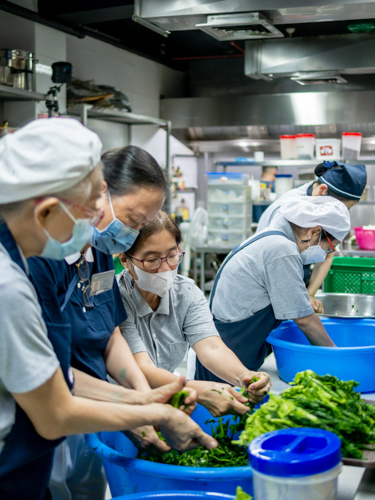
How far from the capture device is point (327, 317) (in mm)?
2336

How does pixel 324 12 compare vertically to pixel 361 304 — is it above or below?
above

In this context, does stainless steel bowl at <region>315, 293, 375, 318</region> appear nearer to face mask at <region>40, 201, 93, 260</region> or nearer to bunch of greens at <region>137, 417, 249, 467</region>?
bunch of greens at <region>137, 417, 249, 467</region>

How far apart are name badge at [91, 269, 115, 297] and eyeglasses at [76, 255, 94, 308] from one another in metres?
0.02

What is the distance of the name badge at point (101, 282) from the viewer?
1.51 metres

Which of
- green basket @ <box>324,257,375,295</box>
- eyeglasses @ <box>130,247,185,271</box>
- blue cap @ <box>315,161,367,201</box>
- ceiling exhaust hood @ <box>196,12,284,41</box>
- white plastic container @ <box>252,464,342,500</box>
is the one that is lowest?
green basket @ <box>324,257,375,295</box>

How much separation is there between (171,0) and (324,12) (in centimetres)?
104

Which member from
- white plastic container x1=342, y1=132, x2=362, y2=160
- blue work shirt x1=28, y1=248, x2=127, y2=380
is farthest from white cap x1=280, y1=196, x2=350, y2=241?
white plastic container x1=342, y1=132, x2=362, y2=160

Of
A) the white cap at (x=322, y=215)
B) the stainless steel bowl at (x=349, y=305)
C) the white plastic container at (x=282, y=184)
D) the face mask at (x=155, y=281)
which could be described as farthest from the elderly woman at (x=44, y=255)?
the white plastic container at (x=282, y=184)

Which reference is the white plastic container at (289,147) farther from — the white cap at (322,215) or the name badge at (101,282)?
the name badge at (101,282)

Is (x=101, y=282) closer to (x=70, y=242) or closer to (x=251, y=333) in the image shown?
(x=70, y=242)

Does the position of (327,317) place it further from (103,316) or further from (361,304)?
(103,316)

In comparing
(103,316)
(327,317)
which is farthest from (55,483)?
(327,317)

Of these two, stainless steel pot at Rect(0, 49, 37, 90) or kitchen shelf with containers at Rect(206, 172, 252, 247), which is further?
kitchen shelf with containers at Rect(206, 172, 252, 247)

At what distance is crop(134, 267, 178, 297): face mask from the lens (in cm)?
180
